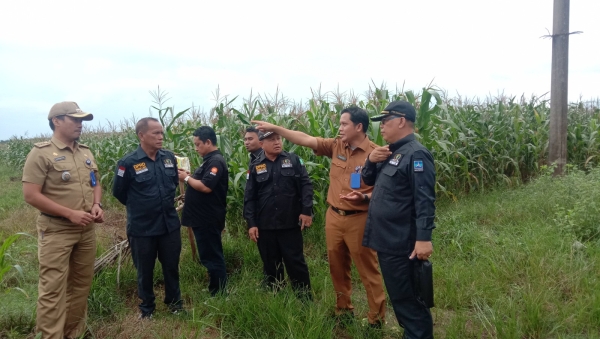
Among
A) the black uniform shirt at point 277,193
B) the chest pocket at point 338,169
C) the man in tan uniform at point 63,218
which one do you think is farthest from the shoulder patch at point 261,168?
the man in tan uniform at point 63,218

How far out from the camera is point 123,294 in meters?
4.35

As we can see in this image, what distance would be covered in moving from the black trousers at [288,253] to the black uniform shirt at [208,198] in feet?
1.82

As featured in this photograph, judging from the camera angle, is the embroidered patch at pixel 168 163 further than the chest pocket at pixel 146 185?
Yes

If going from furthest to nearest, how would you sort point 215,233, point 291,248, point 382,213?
point 215,233
point 291,248
point 382,213

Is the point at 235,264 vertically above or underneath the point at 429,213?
underneath

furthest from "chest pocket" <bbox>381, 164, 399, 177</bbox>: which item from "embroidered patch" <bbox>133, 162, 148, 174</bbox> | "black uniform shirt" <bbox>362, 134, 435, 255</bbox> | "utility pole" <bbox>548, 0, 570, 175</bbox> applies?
"utility pole" <bbox>548, 0, 570, 175</bbox>

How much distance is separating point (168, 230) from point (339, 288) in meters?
1.64

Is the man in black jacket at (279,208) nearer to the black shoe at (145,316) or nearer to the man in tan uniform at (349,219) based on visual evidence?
the man in tan uniform at (349,219)

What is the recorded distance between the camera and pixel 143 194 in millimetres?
3812

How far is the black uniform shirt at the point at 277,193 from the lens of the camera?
3.98 meters

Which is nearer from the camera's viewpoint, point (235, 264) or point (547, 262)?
point (547, 262)

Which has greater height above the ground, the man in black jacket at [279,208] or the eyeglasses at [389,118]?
the eyeglasses at [389,118]

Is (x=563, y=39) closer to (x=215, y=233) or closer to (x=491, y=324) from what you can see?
(x=491, y=324)

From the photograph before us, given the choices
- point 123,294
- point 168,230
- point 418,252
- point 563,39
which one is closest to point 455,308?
point 418,252
